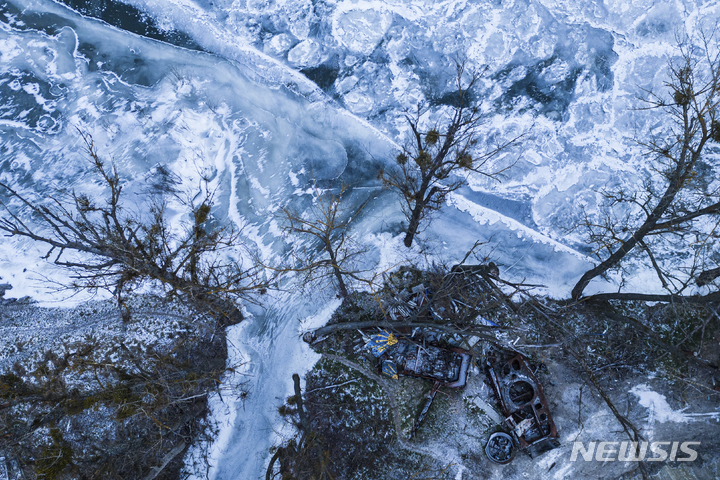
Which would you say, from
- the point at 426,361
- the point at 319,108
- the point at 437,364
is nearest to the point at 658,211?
the point at 437,364

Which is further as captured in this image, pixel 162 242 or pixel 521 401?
pixel 162 242

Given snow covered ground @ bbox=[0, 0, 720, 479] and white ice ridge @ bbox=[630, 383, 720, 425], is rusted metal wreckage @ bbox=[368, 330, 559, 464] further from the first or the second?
white ice ridge @ bbox=[630, 383, 720, 425]

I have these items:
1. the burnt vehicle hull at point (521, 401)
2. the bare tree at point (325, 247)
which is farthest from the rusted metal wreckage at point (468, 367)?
the bare tree at point (325, 247)

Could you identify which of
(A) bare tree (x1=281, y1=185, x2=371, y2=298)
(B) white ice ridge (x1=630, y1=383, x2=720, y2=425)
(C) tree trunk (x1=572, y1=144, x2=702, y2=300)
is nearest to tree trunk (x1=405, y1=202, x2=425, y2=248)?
(A) bare tree (x1=281, y1=185, x2=371, y2=298)

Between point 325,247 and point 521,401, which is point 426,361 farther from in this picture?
point 325,247

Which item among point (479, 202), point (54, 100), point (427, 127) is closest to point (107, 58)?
point (54, 100)

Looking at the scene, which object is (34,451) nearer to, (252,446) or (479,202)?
(252,446)

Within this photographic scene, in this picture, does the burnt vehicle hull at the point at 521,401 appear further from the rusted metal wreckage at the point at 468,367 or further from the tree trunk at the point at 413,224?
the tree trunk at the point at 413,224
